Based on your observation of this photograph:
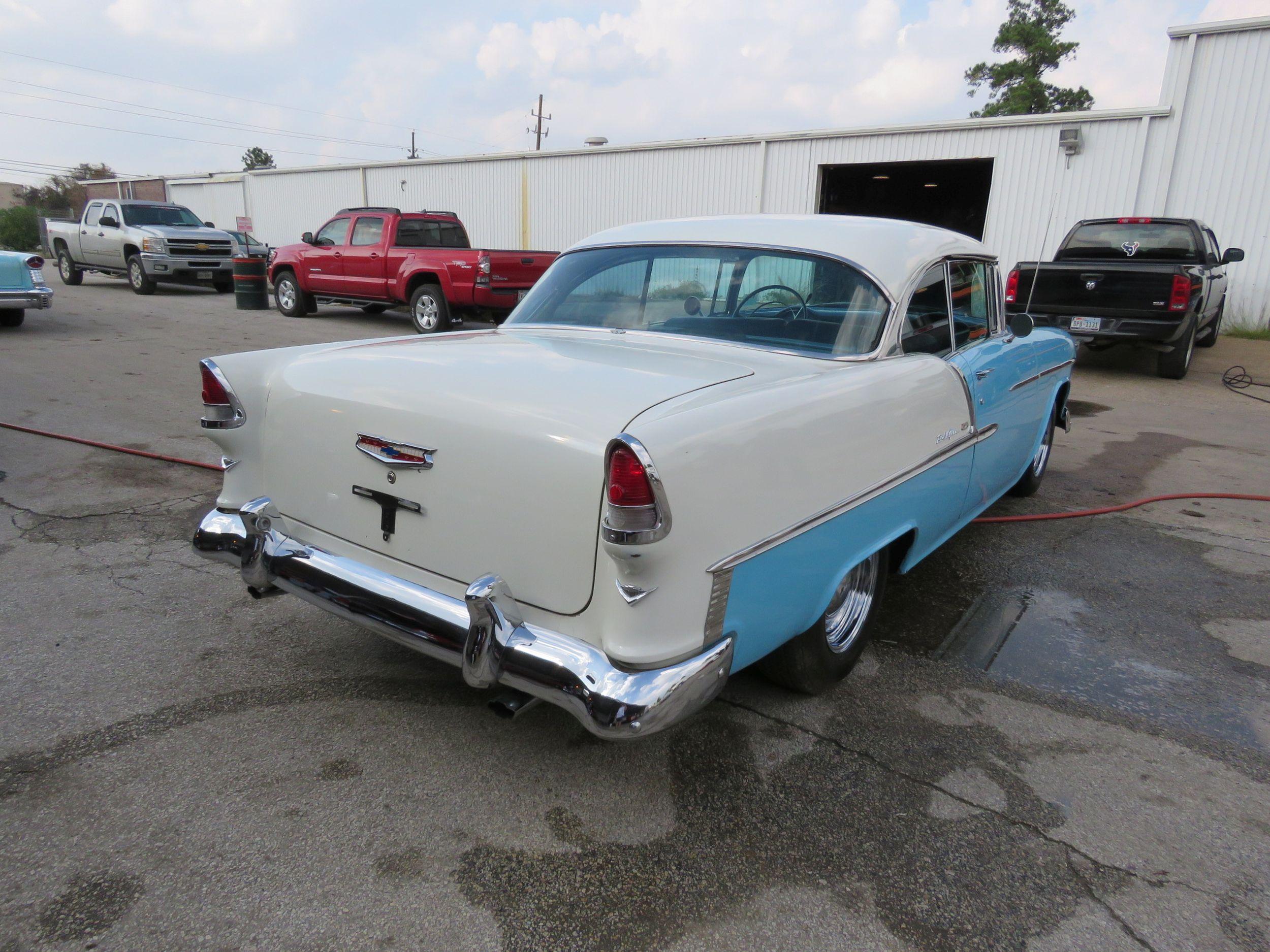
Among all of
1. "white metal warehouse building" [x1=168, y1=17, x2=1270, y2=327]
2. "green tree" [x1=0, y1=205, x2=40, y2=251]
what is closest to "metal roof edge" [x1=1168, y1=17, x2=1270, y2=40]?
"white metal warehouse building" [x1=168, y1=17, x2=1270, y2=327]

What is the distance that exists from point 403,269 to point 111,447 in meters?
7.56

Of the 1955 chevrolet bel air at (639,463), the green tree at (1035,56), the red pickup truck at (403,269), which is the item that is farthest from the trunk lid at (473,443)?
the green tree at (1035,56)

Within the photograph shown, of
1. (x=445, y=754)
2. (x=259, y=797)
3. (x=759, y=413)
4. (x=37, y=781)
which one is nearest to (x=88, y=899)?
(x=259, y=797)

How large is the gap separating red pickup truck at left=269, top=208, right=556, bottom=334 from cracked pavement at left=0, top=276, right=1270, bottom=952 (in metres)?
8.19

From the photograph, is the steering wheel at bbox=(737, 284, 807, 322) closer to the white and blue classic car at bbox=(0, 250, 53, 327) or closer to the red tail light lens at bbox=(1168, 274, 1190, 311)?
the red tail light lens at bbox=(1168, 274, 1190, 311)

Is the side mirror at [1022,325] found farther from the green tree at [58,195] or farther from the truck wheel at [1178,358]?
the green tree at [58,195]

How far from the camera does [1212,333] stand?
1307 cm

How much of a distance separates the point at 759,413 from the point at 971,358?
184 centimetres

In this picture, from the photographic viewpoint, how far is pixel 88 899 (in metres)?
1.99

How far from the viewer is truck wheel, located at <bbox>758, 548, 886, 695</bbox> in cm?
284

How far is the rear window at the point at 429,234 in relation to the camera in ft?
43.1

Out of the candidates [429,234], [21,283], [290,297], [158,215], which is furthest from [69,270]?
[429,234]

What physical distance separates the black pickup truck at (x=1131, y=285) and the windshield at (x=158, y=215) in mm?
16089

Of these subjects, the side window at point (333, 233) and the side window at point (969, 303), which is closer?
the side window at point (969, 303)
